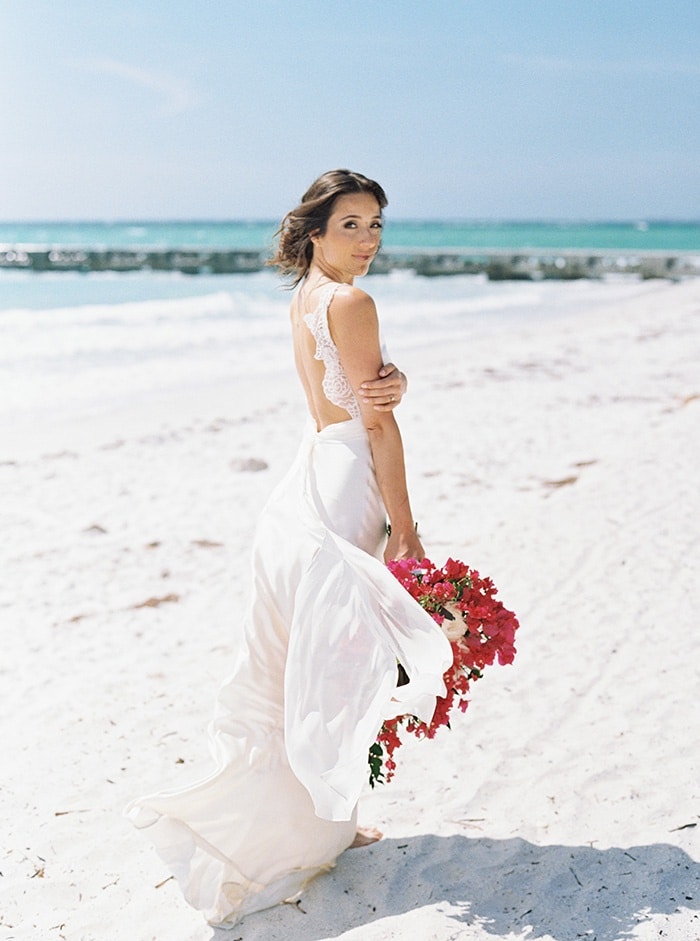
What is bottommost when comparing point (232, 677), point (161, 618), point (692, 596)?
point (161, 618)

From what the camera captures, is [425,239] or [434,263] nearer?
[434,263]

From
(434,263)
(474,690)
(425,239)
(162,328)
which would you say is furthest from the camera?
(425,239)

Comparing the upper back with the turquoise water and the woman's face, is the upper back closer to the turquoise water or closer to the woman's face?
the woman's face

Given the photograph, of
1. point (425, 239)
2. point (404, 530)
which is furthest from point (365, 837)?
point (425, 239)

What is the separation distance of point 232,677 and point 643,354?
13243 millimetres

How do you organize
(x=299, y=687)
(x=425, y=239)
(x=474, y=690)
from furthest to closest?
(x=425, y=239) < (x=474, y=690) < (x=299, y=687)

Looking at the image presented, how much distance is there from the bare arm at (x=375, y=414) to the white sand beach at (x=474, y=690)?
907mm

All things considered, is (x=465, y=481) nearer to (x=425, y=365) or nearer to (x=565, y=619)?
(x=565, y=619)

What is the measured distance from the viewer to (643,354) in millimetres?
15031

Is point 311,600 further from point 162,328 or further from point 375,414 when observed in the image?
point 162,328

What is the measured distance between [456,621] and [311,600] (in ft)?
1.33

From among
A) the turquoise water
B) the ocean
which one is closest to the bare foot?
the ocean

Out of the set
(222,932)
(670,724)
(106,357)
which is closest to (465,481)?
(670,724)

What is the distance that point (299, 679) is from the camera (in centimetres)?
268
